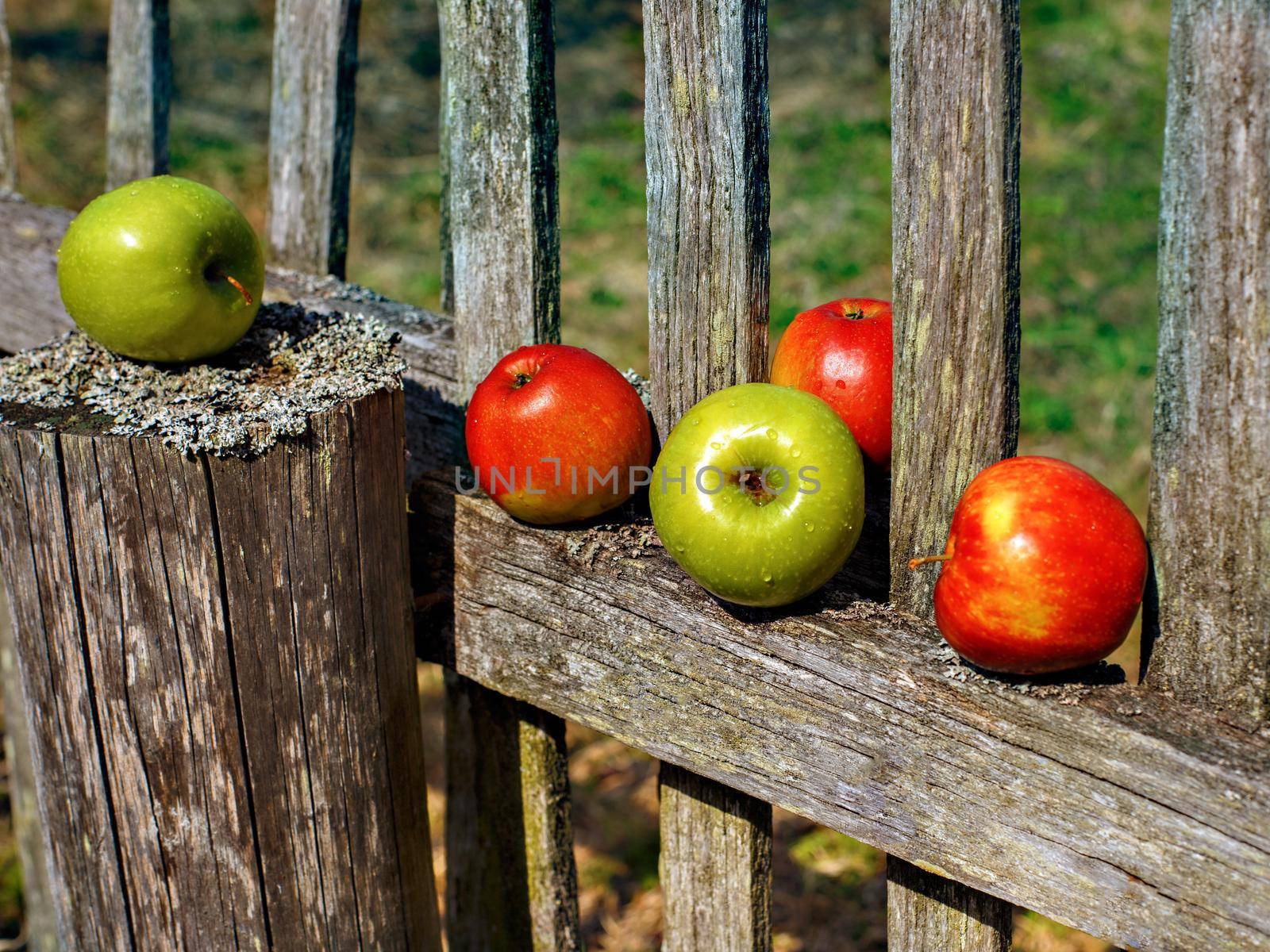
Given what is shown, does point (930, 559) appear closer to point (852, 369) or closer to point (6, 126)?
point (852, 369)

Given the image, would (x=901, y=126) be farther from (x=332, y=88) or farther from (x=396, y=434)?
(x=332, y=88)

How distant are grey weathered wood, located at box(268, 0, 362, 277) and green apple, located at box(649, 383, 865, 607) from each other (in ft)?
4.48

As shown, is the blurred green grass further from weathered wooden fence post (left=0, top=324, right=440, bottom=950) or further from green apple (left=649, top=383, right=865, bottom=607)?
weathered wooden fence post (left=0, top=324, right=440, bottom=950)

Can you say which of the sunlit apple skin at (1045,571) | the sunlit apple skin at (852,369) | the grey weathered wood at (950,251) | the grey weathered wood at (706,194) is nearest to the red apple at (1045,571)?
the sunlit apple skin at (1045,571)

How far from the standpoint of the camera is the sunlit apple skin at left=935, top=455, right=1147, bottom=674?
150 centimetres

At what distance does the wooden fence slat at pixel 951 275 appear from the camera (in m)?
1.50

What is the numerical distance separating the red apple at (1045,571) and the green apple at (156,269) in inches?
51.3

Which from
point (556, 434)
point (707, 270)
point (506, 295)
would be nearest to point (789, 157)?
point (506, 295)

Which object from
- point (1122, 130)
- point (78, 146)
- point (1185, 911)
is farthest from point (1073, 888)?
point (78, 146)

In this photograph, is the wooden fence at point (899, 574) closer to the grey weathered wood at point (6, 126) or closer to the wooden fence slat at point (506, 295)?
the wooden fence slat at point (506, 295)

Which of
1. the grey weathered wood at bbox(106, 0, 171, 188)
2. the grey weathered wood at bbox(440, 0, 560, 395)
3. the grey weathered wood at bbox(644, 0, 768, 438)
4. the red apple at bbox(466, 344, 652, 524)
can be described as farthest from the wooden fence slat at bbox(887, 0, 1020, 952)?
the grey weathered wood at bbox(106, 0, 171, 188)

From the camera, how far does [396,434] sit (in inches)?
78.7

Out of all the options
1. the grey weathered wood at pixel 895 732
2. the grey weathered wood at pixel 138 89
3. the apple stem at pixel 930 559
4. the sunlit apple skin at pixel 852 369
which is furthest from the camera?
the grey weathered wood at pixel 138 89

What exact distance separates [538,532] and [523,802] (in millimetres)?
682
